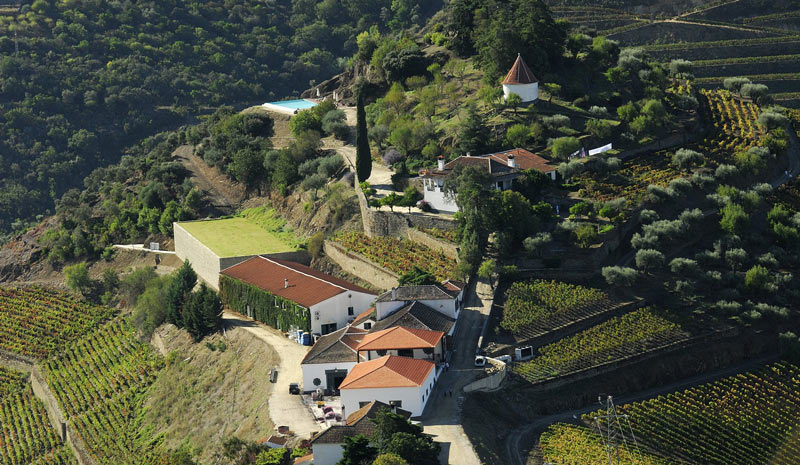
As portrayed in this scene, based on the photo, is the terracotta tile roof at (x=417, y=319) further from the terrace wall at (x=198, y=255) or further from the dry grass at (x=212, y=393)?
the terrace wall at (x=198, y=255)

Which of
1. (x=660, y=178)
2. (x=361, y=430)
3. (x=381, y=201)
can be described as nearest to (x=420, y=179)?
(x=381, y=201)

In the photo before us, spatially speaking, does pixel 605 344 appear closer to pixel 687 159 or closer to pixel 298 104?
pixel 687 159

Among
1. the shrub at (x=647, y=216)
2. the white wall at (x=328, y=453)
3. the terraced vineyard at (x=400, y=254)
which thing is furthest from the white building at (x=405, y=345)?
the shrub at (x=647, y=216)

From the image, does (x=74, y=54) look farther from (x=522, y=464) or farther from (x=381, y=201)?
(x=522, y=464)

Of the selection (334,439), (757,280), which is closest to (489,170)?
(757,280)

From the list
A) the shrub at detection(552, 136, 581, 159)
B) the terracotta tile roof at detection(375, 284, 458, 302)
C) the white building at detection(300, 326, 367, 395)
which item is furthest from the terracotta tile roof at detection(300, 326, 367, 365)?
the shrub at detection(552, 136, 581, 159)

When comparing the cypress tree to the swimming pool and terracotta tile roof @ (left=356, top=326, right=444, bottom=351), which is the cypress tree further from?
terracotta tile roof @ (left=356, top=326, right=444, bottom=351)
